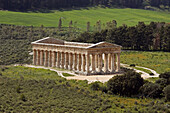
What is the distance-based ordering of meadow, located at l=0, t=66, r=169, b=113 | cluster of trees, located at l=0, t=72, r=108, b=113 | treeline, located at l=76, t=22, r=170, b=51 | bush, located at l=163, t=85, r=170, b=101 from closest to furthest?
1. meadow, located at l=0, t=66, r=169, b=113
2. cluster of trees, located at l=0, t=72, r=108, b=113
3. bush, located at l=163, t=85, r=170, b=101
4. treeline, located at l=76, t=22, r=170, b=51

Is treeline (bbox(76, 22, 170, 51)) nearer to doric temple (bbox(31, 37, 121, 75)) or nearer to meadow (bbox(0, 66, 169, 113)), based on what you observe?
doric temple (bbox(31, 37, 121, 75))

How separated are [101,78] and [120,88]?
1769 centimetres

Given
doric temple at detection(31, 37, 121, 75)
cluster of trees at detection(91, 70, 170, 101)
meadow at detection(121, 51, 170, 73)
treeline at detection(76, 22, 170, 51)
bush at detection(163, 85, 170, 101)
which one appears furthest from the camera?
treeline at detection(76, 22, 170, 51)

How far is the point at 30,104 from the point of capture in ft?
278

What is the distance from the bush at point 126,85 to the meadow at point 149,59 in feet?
92.7

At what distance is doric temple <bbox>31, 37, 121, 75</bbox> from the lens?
117144mm

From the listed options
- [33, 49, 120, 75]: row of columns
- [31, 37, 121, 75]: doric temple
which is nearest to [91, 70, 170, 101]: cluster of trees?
[31, 37, 121, 75]: doric temple

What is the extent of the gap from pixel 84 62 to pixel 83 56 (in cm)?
175

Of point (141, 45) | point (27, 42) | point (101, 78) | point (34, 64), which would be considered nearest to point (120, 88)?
point (101, 78)

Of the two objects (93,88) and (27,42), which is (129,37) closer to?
(27,42)

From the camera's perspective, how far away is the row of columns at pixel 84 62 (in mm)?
118812

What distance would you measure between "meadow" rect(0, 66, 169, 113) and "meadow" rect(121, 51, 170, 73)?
31.8 metres

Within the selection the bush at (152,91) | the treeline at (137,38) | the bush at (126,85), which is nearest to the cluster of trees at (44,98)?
the bush at (126,85)

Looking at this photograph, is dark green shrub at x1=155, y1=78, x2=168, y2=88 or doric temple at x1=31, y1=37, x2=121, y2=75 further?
doric temple at x1=31, y1=37, x2=121, y2=75
